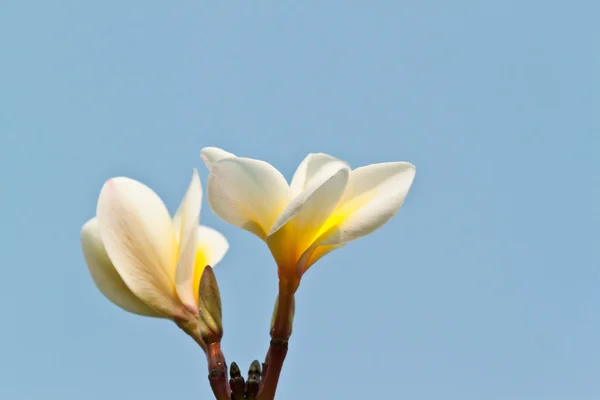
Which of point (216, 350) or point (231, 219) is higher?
point (231, 219)

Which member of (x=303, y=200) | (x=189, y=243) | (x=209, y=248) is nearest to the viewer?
(x=303, y=200)

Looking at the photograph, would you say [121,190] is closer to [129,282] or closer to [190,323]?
[129,282]

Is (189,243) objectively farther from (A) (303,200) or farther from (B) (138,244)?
(A) (303,200)

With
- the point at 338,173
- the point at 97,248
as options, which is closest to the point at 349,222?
the point at 338,173

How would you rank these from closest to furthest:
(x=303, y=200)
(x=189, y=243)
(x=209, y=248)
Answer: (x=303, y=200) < (x=189, y=243) < (x=209, y=248)

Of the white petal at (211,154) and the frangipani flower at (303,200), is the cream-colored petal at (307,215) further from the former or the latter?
the white petal at (211,154)

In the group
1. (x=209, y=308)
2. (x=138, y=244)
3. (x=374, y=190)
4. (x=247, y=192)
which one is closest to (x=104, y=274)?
(x=138, y=244)
